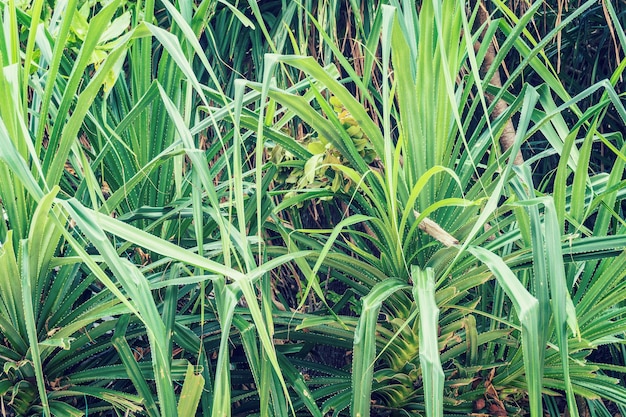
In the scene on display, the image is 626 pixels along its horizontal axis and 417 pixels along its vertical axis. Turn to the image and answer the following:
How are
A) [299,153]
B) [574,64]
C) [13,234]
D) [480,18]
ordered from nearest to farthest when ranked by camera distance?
[13,234], [299,153], [480,18], [574,64]

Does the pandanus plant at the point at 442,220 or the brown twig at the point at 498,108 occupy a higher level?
the brown twig at the point at 498,108

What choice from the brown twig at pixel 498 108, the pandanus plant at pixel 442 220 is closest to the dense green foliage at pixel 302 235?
the pandanus plant at pixel 442 220

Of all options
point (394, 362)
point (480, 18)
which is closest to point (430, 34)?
point (394, 362)

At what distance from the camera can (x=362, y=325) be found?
74 cm

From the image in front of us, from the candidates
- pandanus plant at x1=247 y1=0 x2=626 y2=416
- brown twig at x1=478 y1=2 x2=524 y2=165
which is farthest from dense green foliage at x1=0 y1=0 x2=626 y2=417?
brown twig at x1=478 y1=2 x2=524 y2=165

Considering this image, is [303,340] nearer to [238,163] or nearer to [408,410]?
[408,410]

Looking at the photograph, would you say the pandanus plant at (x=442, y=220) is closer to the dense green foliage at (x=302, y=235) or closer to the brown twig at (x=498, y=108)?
the dense green foliage at (x=302, y=235)

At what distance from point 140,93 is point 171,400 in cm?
47

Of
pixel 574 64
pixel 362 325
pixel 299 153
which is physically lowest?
pixel 362 325

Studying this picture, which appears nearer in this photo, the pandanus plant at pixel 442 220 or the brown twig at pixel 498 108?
the pandanus plant at pixel 442 220

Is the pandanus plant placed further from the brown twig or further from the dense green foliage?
the brown twig

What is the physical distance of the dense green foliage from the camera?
697 millimetres

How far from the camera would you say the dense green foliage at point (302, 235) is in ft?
2.29


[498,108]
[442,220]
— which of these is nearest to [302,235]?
[442,220]
